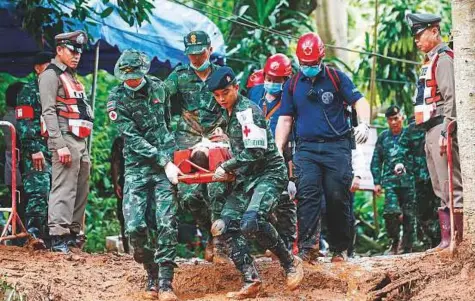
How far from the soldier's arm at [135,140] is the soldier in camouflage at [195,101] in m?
1.18

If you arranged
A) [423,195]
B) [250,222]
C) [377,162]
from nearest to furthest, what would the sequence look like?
[250,222], [423,195], [377,162]

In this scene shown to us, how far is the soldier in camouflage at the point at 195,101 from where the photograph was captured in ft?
28.0

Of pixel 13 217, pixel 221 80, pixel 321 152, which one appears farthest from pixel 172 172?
pixel 13 217

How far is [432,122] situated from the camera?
8789 millimetres

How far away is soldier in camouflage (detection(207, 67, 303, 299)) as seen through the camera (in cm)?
716

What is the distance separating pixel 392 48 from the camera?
17.6 metres

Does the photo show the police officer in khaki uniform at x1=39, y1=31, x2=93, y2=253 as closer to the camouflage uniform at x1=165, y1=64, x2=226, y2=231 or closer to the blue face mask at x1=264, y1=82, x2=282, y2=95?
the camouflage uniform at x1=165, y1=64, x2=226, y2=231

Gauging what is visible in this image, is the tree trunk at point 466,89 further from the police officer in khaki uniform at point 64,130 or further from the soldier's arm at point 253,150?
the police officer in khaki uniform at point 64,130

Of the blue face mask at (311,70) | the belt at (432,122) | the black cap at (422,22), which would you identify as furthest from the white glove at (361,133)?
the black cap at (422,22)

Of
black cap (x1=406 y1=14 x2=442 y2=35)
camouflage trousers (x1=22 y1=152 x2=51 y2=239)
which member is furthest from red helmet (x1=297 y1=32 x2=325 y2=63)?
camouflage trousers (x1=22 y1=152 x2=51 y2=239)

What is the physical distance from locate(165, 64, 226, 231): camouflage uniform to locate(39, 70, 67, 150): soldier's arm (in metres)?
1.30

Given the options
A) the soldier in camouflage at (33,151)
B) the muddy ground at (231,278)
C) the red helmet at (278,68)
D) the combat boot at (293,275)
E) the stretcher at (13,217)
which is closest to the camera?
the muddy ground at (231,278)

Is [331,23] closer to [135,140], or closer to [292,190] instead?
[292,190]

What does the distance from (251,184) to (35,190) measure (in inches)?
131
